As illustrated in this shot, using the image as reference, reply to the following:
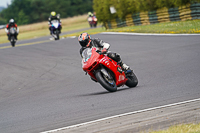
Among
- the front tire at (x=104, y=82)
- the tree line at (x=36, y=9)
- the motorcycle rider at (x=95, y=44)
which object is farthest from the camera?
the tree line at (x=36, y=9)

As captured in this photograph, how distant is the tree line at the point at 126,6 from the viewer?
26.2 metres

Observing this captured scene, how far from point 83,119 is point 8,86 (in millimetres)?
6265

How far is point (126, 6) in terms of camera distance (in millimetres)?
30219

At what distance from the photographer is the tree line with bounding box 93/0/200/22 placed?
26152 mm

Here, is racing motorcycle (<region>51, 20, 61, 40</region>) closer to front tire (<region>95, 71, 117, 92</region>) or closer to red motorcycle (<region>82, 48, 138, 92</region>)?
red motorcycle (<region>82, 48, 138, 92</region>)

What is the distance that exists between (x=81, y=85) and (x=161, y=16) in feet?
57.3

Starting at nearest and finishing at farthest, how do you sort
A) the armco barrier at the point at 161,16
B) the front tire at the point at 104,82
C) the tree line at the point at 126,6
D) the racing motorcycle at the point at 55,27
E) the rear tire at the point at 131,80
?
the front tire at the point at 104,82
the rear tire at the point at 131,80
the armco barrier at the point at 161,16
the racing motorcycle at the point at 55,27
the tree line at the point at 126,6

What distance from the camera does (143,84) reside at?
938 cm

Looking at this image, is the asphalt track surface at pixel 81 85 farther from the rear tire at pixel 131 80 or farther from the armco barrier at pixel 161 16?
the armco barrier at pixel 161 16

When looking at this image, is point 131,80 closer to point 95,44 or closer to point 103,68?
point 103,68

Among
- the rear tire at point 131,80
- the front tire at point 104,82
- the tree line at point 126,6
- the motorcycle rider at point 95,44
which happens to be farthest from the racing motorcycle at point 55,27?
the front tire at point 104,82

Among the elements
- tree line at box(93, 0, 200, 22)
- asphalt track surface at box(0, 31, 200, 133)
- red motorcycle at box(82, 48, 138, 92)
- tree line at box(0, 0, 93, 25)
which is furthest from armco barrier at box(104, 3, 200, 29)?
tree line at box(0, 0, 93, 25)

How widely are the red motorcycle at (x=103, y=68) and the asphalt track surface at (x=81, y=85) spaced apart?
31cm

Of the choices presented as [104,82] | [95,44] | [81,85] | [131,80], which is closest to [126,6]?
[81,85]
